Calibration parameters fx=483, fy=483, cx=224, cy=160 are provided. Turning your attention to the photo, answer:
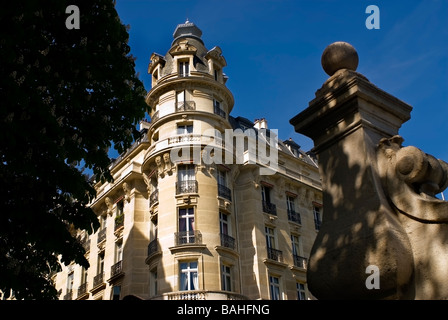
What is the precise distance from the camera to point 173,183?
24734 millimetres

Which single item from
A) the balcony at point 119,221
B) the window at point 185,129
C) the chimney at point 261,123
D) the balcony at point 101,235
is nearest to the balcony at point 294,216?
the chimney at point 261,123

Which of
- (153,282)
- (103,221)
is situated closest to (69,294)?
(103,221)

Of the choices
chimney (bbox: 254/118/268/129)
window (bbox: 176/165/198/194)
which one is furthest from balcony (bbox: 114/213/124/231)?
chimney (bbox: 254/118/268/129)

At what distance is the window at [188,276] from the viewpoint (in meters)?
22.4

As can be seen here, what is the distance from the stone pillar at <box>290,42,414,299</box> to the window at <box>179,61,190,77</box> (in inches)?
879

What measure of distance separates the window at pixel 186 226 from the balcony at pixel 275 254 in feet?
18.1

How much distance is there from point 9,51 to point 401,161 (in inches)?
236

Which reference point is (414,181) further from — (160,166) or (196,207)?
(160,166)

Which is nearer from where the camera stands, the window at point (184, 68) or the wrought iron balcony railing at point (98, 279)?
the window at point (184, 68)

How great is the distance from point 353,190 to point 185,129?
21537 millimetres

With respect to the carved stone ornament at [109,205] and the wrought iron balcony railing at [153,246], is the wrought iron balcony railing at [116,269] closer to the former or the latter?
the wrought iron balcony railing at [153,246]

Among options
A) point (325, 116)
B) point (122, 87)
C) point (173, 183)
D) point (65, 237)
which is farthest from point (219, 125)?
point (325, 116)

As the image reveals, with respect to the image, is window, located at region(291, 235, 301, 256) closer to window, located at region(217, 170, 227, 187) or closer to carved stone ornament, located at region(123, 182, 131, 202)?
window, located at region(217, 170, 227, 187)
